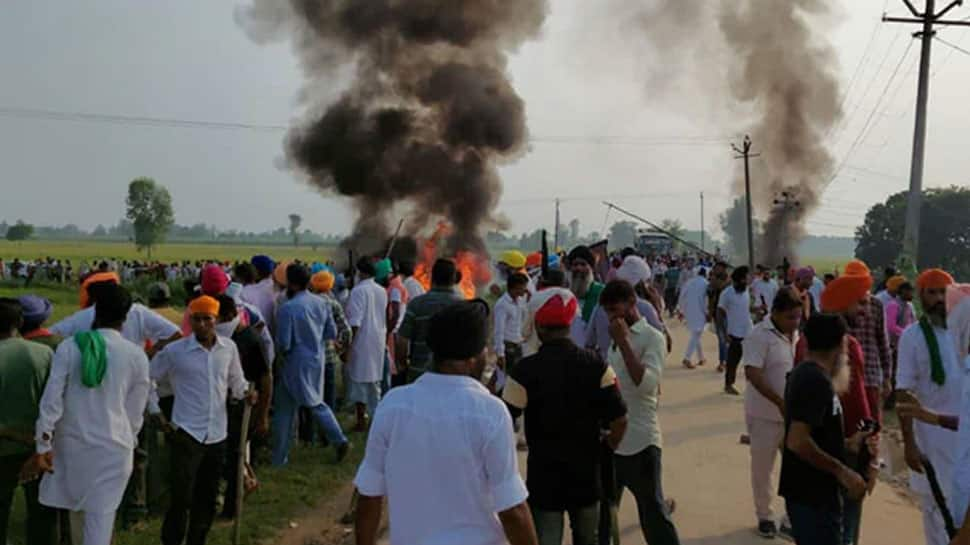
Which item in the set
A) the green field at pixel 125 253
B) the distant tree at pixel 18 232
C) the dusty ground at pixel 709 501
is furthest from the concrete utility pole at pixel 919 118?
the distant tree at pixel 18 232

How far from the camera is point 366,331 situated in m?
8.24

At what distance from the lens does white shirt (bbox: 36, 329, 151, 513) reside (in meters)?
3.88

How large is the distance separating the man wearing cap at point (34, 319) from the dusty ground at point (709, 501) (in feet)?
6.78

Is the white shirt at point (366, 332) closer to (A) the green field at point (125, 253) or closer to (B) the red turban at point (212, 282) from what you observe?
(B) the red turban at point (212, 282)

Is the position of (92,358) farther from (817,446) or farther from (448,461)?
(817,446)

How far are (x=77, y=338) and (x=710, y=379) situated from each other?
929cm

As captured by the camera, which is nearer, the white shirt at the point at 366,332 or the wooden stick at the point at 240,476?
the wooden stick at the point at 240,476

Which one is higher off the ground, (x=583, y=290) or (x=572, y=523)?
(x=583, y=290)

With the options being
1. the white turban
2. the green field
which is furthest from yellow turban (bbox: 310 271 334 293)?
the green field

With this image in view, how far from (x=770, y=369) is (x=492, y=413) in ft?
9.86

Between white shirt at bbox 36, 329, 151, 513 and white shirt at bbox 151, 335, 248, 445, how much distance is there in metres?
0.56

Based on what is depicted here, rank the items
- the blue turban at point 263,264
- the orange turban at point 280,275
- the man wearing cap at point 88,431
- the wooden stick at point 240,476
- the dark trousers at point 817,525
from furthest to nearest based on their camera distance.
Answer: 1. the orange turban at point 280,275
2. the blue turban at point 263,264
3. the wooden stick at point 240,476
4. the man wearing cap at point 88,431
5. the dark trousers at point 817,525

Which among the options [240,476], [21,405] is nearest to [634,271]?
[240,476]

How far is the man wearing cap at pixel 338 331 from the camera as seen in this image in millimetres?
7543
